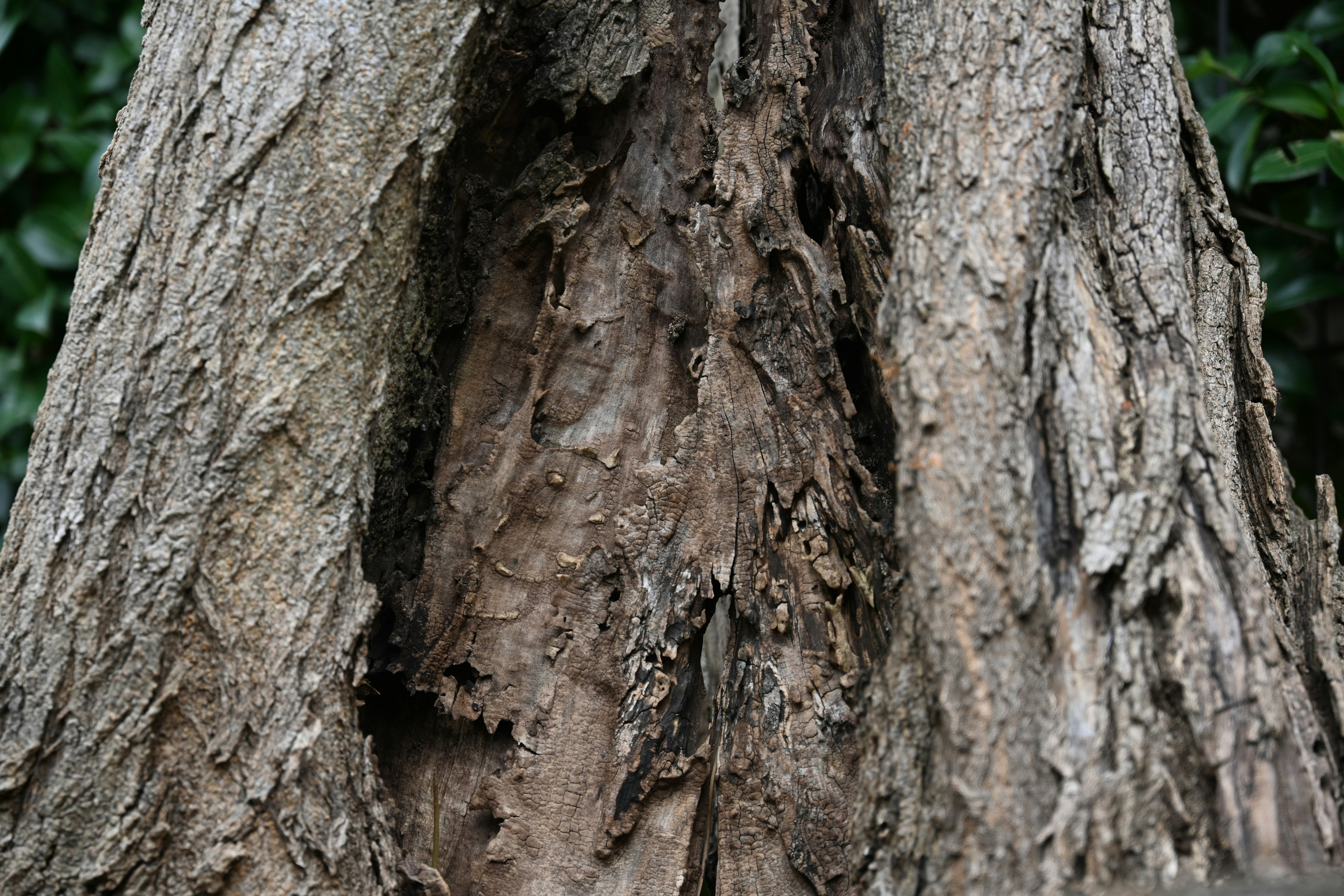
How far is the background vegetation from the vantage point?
2.04 metres

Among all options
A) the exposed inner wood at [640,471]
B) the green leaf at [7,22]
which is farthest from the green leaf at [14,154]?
the exposed inner wood at [640,471]

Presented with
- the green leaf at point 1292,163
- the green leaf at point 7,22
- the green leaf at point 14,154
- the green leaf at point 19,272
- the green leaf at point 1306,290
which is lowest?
the green leaf at point 19,272

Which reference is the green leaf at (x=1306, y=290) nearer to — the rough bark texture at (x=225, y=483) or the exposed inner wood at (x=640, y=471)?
the exposed inner wood at (x=640, y=471)

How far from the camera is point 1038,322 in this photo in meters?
0.98

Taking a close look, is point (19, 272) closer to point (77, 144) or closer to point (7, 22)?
point (77, 144)

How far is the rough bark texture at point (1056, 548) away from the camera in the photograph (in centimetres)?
87

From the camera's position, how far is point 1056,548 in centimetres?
93

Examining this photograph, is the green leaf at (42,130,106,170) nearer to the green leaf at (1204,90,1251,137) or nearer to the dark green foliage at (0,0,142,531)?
the dark green foliage at (0,0,142,531)

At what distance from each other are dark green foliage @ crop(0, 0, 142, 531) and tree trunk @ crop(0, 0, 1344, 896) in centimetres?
156

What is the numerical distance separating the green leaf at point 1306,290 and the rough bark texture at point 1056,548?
1179mm

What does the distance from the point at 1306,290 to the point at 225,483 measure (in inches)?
87.1

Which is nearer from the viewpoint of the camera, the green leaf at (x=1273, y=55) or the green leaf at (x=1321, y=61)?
the green leaf at (x=1321, y=61)

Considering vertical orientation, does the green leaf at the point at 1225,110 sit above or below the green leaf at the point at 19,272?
above

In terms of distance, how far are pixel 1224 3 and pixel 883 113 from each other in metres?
1.68
